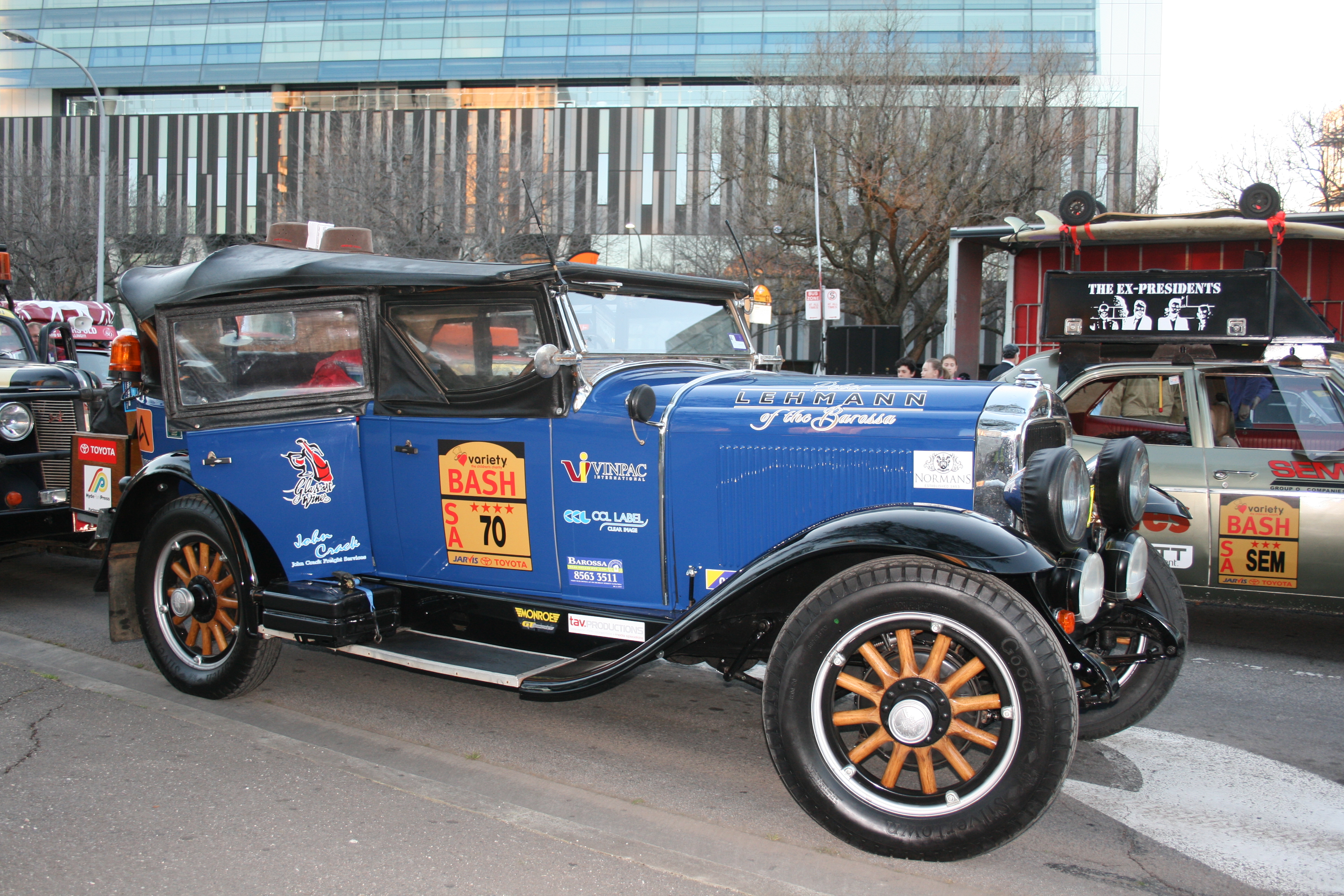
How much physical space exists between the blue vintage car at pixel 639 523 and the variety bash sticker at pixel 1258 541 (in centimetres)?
163

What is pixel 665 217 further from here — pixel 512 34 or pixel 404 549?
pixel 404 549

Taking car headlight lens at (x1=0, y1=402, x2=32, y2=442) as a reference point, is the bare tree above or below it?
above

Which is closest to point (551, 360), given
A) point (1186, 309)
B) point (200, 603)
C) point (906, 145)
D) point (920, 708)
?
point (920, 708)

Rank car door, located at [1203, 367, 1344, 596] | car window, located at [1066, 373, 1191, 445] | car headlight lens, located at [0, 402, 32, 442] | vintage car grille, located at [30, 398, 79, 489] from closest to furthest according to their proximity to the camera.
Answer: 1. car door, located at [1203, 367, 1344, 596]
2. car window, located at [1066, 373, 1191, 445]
3. car headlight lens, located at [0, 402, 32, 442]
4. vintage car grille, located at [30, 398, 79, 489]

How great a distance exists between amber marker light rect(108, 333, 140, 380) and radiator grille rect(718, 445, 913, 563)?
337 centimetres

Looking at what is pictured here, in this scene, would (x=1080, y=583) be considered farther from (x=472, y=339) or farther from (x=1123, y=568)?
(x=472, y=339)

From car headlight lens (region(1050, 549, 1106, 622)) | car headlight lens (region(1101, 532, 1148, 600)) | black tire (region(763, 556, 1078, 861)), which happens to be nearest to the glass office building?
car headlight lens (region(1101, 532, 1148, 600))

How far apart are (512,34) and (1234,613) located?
→ 42475 mm

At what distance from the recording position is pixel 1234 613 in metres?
6.74

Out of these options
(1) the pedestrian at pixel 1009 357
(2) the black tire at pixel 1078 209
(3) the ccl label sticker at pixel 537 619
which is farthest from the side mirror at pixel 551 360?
(1) the pedestrian at pixel 1009 357

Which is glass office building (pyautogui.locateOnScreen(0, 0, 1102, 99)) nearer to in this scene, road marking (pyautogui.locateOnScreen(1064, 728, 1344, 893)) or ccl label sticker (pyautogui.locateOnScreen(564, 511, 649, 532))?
ccl label sticker (pyautogui.locateOnScreen(564, 511, 649, 532))

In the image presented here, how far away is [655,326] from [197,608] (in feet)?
8.30

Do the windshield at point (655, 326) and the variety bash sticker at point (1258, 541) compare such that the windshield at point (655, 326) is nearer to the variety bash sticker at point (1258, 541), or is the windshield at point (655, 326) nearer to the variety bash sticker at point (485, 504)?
the variety bash sticker at point (485, 504)

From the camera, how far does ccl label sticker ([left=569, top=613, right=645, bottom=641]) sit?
3893mm
